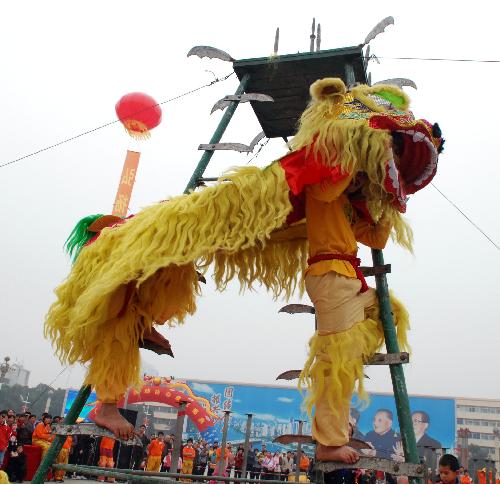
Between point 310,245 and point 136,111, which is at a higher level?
point 136,111

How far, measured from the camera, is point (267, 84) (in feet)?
13.9

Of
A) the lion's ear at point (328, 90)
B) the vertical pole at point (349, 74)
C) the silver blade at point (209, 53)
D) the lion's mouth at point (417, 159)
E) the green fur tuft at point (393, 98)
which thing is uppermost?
the silver blade at point (209, 53)

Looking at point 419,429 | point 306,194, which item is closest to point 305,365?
point 306,194

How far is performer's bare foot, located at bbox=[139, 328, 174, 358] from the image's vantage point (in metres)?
2.82

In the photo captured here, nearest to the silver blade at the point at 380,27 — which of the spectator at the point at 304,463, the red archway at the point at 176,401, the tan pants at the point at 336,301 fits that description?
the tan pants at the point at 336,301

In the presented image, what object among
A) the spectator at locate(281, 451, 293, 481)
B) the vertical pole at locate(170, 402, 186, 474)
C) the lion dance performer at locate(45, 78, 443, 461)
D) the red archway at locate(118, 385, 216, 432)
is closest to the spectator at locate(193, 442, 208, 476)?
the red archway at locate(118, 385, 216, 432)

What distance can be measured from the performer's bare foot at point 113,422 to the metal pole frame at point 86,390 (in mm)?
191

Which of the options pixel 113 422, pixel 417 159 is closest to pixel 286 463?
pixel 113 422

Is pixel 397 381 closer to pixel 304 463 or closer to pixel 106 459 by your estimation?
pixel 106 459

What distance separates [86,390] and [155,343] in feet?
1.39

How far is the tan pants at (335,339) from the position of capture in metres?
2.21

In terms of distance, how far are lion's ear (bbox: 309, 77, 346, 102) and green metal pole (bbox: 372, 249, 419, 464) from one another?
937mm

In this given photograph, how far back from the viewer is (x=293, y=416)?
16.7 meters

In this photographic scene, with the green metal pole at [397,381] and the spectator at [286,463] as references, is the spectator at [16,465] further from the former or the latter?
the spectator at [286,463]
